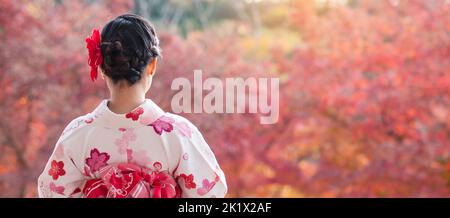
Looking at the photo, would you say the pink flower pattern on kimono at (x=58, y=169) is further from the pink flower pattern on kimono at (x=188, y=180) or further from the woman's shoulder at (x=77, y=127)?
the pink flower pattern on kimono at (x=188, y=180)

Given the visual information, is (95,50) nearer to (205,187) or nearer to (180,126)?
(180,126)

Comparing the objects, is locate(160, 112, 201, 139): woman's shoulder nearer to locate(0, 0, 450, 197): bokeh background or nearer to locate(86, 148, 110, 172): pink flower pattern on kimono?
locate(86, 148, 110, 172): pink flower pattern on kimono

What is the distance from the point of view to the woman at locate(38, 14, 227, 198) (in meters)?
1.57

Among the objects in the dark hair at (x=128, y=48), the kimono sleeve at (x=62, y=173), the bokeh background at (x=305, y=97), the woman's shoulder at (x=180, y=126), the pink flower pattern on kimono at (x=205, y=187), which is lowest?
the pink flower pattern on kimono at (x=205, y=187)

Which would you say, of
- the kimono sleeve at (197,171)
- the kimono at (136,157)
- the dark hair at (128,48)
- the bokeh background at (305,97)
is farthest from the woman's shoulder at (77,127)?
the bokeh background at (305,97)

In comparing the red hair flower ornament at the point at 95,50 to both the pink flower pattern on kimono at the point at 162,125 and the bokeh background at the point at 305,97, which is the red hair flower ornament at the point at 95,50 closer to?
the pink flower pattern on kimono at the point at 162,125

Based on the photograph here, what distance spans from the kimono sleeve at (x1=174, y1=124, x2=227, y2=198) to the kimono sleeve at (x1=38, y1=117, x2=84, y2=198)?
0.72 feet

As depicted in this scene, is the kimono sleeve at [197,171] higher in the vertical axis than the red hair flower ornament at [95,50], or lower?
lower

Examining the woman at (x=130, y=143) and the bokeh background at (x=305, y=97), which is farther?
the bokeh background at (x=305, y=97)

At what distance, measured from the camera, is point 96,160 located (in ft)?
5.20

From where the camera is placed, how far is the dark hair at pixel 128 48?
5.13 feet

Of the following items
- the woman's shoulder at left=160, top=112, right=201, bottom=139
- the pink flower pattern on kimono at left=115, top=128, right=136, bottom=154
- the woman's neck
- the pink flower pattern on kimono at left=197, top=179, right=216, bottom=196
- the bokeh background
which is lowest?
the pink flower pattern on kimono at left=197, top=179, right=216, bottom=196

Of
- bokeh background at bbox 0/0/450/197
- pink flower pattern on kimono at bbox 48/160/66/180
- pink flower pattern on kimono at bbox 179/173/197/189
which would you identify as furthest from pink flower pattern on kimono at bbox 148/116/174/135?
bokeh background at bbox 0/0/450/197
